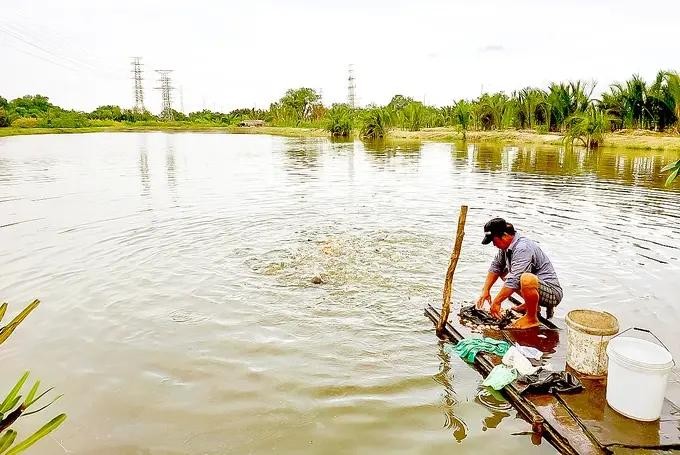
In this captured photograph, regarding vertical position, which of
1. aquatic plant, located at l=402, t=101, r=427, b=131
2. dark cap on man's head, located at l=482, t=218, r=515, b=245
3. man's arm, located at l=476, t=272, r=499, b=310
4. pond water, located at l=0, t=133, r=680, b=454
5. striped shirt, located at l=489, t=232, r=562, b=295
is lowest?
pond water, located at l=0, t=133, r=680, b=454

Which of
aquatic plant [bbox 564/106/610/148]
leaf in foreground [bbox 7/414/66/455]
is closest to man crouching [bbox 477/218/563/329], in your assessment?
leaf in foreground [bbox 7/414/66/455]

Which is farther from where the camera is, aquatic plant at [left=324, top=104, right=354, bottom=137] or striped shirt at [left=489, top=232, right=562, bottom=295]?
aquatic plant at [left=324, top=104, right=354, bottom=137]

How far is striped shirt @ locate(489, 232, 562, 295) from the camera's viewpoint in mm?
5574

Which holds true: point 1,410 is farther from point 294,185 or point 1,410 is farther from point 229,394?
point 294,185

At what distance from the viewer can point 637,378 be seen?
12.3ft

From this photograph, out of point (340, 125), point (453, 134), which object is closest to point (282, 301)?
point (453, 134)

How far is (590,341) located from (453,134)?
4260 cm

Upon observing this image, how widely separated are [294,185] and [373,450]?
14.4 m

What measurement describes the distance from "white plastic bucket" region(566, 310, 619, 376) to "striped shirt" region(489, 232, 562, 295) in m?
0.94

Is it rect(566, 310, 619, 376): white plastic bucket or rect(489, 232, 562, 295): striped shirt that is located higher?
rect(489, 232, 562, 295): striped shirt

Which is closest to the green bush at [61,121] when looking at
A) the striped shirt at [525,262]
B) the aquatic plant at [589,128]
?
the aquatic plant at [589,128]

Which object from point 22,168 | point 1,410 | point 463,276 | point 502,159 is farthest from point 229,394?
point 502,159

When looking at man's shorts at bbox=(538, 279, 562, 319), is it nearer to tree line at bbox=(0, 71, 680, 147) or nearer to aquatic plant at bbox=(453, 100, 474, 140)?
tree line at bbox=(0, 71, 680, 147)

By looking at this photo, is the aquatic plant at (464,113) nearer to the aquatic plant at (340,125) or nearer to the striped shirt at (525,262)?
the aquatic plant at (340,125)
